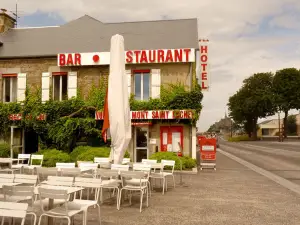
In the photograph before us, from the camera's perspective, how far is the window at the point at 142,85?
54.6 ft

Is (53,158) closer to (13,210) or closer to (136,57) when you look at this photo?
(136,57)

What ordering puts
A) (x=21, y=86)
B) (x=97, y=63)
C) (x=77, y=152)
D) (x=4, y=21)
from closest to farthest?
(x=77, y=152) → (x=97, y=63) → (x=21, y=86) → (x=4, y=21)

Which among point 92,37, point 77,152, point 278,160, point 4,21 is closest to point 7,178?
point 77,152

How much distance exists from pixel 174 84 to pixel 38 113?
704 centimetres

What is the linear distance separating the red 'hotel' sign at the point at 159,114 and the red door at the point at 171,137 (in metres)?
0.89

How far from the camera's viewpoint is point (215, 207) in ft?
24.1

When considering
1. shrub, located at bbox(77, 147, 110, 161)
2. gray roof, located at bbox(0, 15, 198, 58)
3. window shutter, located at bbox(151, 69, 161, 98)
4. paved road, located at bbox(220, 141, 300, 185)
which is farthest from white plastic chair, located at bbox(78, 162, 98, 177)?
gray roof, located at bbox(0, 15, 198, 58)

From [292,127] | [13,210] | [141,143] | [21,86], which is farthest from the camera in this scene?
[292,127]

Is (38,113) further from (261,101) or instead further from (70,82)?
(261,101)

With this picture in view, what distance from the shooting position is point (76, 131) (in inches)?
661

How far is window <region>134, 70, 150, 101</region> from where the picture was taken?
16641 millimetres

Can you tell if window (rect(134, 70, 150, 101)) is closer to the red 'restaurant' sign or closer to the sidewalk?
the red 'restaurant' sign

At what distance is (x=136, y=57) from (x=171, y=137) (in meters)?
4.31

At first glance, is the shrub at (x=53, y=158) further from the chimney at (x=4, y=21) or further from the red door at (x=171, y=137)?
the chimney at (x=4, y=21)
